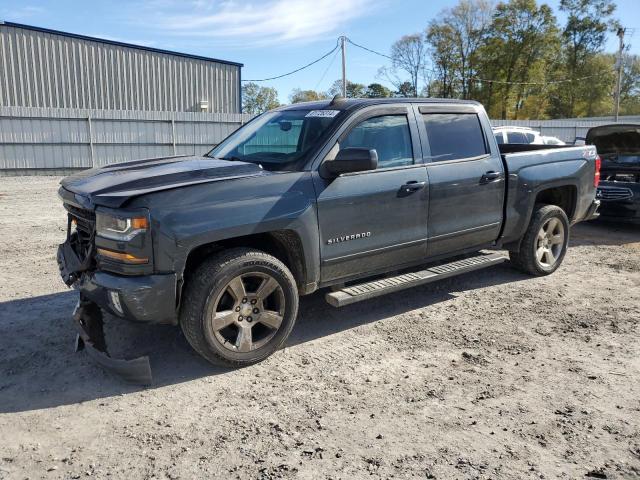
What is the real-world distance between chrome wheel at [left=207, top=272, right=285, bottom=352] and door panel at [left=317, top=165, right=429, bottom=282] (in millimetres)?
522

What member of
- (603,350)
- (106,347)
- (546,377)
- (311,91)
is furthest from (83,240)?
(311,91)

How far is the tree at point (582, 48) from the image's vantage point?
5425 cm

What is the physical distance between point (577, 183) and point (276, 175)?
4.07 metres

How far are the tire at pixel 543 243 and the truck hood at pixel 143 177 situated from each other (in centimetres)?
336

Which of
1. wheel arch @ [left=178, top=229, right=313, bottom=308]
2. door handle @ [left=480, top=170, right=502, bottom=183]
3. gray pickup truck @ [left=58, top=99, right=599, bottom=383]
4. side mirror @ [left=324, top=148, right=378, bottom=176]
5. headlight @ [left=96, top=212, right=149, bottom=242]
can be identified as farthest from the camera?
door handle @ [left=480, top=170, right=502, bottom=183]

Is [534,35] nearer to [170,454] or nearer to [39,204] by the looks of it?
[39,204]

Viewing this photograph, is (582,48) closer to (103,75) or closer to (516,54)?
(516,54)

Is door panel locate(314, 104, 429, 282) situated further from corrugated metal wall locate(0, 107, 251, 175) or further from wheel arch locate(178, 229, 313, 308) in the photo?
corrugated metal wall locate(0, 107, 251, 175)

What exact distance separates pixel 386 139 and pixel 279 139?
926 mm

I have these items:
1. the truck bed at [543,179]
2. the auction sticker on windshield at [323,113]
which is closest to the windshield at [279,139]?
the auction sticker on windshield at [323,113]

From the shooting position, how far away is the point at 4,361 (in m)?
3.86

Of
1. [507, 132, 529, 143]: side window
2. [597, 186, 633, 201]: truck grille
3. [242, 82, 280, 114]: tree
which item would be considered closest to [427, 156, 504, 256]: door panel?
[597, 186, 633, 201]: truck grille

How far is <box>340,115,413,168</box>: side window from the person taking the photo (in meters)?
4.35

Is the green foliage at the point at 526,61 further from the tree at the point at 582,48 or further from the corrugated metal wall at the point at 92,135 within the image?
the corrugated metal wall at the point at 92,135
